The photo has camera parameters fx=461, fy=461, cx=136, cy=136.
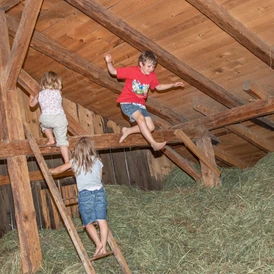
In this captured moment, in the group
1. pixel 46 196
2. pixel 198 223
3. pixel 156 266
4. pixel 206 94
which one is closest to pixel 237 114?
pixel 206 94

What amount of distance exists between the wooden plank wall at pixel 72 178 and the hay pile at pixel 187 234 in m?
0.76

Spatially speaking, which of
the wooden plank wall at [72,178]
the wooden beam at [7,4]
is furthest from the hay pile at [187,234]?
the wooden beam at [7,4]

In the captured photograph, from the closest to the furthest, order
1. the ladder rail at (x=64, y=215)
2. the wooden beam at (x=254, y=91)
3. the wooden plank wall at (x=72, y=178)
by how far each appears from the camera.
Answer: the ladder rail at (x=64, y=215)
the wooden beam at (x=254, y=91)
the wooden plank wall at (x=72, y=178)

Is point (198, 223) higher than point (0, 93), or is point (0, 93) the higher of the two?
point (0, 93)

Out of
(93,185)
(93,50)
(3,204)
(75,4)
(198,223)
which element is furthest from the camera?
(3,204)

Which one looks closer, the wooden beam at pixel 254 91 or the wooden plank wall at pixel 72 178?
the wooden beam at pixel 254 91

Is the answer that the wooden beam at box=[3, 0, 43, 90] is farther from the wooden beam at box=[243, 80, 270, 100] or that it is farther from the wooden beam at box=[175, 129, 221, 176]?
the wooden beam at box=[243, 80, 270, 100]

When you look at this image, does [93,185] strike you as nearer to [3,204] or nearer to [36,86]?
[36,86]

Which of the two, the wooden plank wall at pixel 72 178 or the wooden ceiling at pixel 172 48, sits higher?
the wooden ceiling at pixel 172 48

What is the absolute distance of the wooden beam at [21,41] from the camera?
16.5ft

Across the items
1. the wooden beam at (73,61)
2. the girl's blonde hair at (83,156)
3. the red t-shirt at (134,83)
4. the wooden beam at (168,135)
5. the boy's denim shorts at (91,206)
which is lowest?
the boy's denim shorts at (91,206)

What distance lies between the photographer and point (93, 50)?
6.09 metres

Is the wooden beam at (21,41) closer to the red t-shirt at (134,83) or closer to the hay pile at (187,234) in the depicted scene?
the red t-shirt at (134,83)

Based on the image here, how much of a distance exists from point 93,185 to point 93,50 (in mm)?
2254
